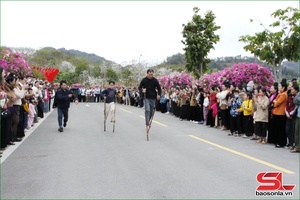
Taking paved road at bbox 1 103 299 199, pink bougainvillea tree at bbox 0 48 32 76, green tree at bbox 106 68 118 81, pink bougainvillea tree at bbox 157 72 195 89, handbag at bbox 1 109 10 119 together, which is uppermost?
green tree at bbox 106 68 118 81

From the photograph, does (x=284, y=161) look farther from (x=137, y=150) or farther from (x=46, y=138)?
(x=46, y=138)

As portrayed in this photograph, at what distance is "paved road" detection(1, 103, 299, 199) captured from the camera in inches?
263

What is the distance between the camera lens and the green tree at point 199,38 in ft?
140

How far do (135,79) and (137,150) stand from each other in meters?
67.5

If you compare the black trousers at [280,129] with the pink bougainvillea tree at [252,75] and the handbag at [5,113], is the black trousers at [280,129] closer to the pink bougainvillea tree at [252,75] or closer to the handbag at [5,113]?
the handbag at [5,113]

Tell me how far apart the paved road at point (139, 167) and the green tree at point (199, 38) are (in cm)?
2973

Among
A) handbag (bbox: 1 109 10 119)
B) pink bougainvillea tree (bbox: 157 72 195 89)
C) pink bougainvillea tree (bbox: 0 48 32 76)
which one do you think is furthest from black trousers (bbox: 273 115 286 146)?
pink bougainvillea tree (bbox: 157 72 195 89)

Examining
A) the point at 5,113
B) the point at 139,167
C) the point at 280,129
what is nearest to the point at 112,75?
the point at 280,129

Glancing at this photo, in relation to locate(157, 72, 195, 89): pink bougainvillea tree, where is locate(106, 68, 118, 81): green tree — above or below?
above

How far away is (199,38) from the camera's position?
4250cm

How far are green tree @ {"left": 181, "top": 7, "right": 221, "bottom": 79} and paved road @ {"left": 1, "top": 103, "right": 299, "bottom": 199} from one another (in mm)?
29727

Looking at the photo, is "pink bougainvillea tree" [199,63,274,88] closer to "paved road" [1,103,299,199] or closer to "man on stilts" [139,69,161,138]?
"man on stilts" [139,69,161,138]

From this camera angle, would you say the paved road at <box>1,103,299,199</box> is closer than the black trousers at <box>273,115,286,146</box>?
Yes

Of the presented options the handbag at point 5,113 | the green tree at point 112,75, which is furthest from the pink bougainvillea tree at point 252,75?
the green tree at point 112,75
